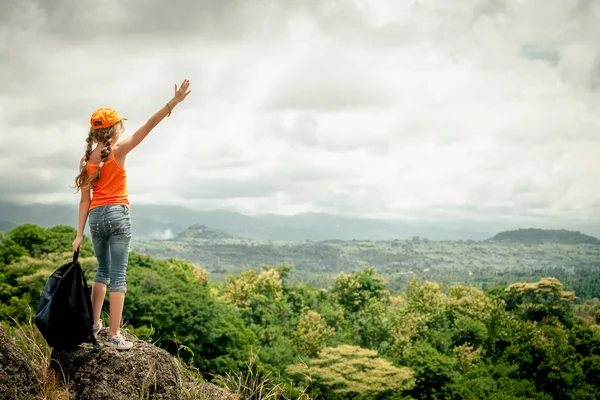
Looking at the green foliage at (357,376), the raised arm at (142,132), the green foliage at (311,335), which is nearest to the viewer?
the raised arm at (142,132)

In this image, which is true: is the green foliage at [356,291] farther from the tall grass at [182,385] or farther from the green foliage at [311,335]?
the tall grass at [182,385]

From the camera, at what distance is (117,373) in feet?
18.4

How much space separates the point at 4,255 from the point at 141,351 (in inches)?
1469

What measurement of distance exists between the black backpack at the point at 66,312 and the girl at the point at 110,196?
0.29 metres

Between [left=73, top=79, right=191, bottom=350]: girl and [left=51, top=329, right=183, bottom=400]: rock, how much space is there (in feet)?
0.62

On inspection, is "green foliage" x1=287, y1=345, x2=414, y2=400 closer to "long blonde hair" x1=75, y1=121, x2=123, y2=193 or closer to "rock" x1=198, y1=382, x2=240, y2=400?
"rock" x1=198, y1=382, x2=240, y2=400

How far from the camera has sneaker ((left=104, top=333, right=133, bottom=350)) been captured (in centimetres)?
585

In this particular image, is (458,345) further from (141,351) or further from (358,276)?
(141,351)

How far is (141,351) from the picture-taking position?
5906 millimetres

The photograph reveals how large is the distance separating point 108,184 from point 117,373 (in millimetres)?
2036

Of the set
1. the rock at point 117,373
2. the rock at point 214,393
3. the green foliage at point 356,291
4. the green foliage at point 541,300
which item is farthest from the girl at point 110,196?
the green foliage at point 356,291

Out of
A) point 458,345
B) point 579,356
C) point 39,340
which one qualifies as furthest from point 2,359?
point 458,345

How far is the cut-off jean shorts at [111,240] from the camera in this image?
582 centimetres

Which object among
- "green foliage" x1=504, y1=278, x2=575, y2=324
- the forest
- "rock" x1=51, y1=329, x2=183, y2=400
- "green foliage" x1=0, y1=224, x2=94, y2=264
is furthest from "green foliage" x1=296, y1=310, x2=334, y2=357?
"rock" x1=51, y1=329, x2=183, y2=400
